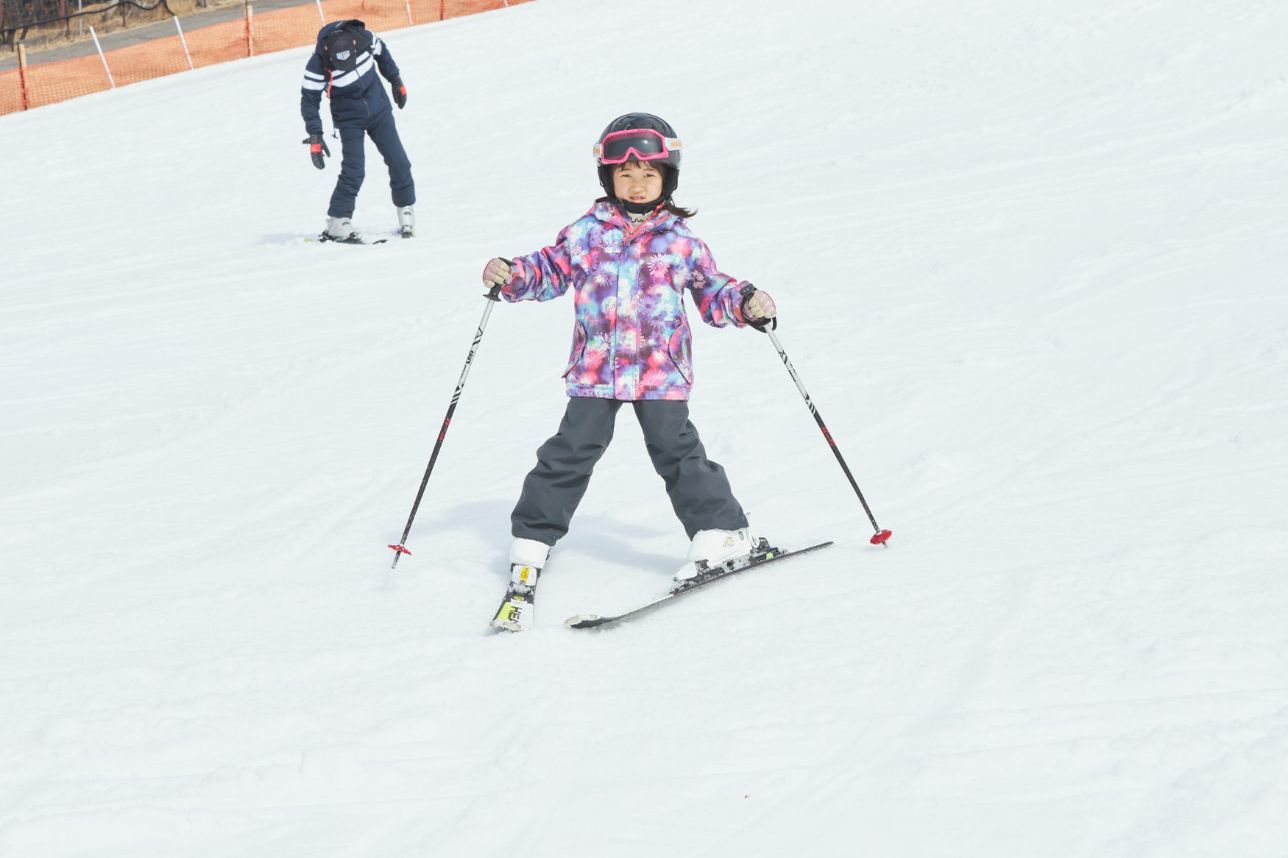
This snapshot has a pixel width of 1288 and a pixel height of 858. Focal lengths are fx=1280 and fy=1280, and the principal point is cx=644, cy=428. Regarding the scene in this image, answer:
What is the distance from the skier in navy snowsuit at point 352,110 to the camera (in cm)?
941

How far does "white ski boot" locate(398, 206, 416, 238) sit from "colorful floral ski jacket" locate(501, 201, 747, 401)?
6.06 metres

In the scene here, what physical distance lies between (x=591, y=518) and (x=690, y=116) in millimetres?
8805

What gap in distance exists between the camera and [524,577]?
12.6 ft

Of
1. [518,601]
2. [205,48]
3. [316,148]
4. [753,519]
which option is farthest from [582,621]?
[205,48]

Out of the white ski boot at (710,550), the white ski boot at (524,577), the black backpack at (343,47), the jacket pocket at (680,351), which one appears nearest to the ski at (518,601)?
the white ski boot at (524,577)

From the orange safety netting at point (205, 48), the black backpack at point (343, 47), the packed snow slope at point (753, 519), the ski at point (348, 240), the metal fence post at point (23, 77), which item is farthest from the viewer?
the orange safety netting at point (205, 48)

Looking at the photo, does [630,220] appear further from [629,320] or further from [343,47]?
[343,47]

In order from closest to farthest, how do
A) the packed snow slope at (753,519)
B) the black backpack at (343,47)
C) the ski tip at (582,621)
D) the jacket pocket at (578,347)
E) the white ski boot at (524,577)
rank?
the packed snow slope at (753,519) < the ski tip at (582,621) < the white ski boot at (524,577) < the jacket pocket at (578,347) < the black backpack at (343,47)

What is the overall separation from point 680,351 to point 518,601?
876mm

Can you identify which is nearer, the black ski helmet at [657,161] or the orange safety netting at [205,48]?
the black ski helmet at [657,161]

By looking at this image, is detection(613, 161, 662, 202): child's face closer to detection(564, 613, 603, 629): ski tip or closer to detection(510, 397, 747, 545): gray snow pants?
detection(510, 397, 747, 545): gray snow pants

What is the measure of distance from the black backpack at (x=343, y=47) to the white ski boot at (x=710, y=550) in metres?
6.69

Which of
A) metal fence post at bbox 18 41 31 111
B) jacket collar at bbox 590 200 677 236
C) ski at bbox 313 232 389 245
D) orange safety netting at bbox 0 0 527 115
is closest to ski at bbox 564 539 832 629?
jacket collar at bbox 590 200 677 236

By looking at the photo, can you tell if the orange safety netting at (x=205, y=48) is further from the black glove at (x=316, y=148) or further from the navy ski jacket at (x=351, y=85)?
the black glove at (x=316, y=148)
